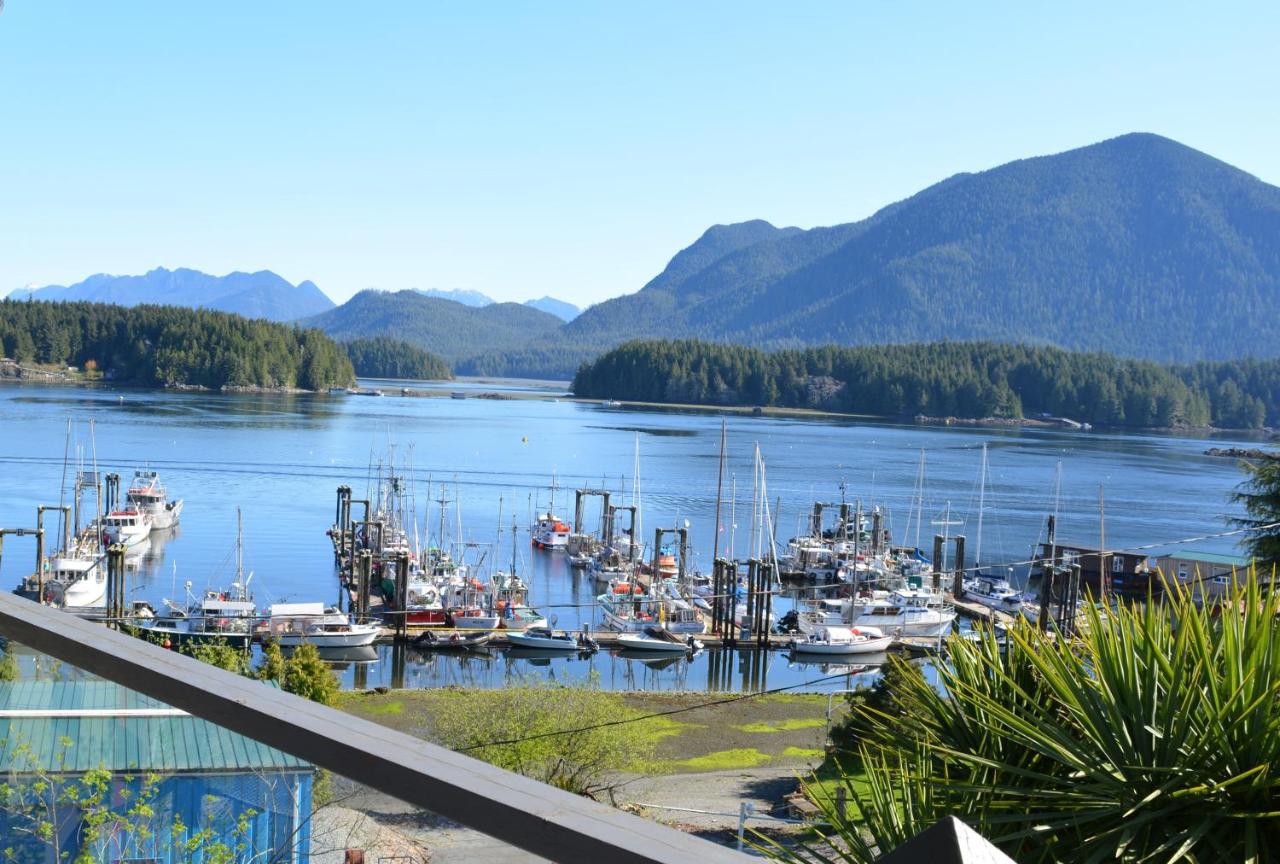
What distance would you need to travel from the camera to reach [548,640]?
26.5 m

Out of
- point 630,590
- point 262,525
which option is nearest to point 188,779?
point 630,590

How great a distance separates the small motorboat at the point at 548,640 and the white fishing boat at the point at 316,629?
3025 mm

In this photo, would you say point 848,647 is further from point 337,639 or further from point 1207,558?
point 1207,558

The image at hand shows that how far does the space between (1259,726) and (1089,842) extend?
457 mm

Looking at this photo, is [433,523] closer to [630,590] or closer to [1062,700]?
[630,590]

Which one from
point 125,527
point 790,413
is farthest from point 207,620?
point 790,413

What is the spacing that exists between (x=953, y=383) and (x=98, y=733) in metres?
127

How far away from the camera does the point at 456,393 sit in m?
147

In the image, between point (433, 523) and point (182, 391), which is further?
point (182, 391)

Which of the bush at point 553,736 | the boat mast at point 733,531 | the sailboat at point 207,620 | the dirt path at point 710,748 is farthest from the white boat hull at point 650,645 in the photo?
the bush at point 553,736

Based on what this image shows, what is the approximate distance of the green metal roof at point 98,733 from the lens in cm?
161

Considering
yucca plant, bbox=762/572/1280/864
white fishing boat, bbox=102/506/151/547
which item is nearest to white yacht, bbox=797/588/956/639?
white fishing boat, bbox=102/506/151/547

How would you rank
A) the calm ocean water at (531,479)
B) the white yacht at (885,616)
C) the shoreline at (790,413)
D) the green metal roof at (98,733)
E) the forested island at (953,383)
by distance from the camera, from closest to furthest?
the green metal roof at (98,733) → the white yacht at (885,616) → the calm ocean water at (531,479) → the shoreline at (790,413) → the forested island at (953,383)

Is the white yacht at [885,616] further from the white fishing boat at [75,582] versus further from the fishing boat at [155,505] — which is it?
the fishing boat at [155,505]
